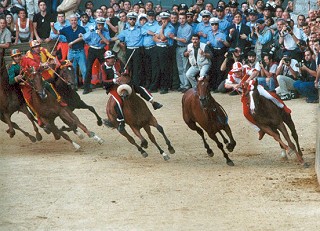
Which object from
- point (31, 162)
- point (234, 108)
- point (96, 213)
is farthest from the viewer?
point (234, 108)

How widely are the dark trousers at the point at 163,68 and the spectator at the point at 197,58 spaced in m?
0.99

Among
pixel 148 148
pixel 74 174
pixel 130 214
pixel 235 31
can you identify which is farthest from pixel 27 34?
pixel 130 214

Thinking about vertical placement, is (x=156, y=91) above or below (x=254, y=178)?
below

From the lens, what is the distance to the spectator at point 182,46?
2602cm

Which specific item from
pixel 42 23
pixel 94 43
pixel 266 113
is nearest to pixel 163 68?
pixel 94 43

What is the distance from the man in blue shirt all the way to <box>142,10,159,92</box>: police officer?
1.68 meters

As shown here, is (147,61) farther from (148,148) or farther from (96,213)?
(96,213)

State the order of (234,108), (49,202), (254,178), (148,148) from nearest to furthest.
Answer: (49,202) → (254,178) → (148,148) → (234,108)

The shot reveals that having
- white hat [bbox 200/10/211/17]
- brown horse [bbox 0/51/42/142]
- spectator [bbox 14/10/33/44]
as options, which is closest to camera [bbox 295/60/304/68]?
white hat [bbox 200/10/211/17]

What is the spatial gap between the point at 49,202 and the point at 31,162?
399 centimetres

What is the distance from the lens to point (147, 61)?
88.3 ft

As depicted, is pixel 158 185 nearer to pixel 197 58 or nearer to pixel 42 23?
pixel 197 58

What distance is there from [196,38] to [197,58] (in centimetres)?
59

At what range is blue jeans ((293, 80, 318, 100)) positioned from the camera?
23.5 m
